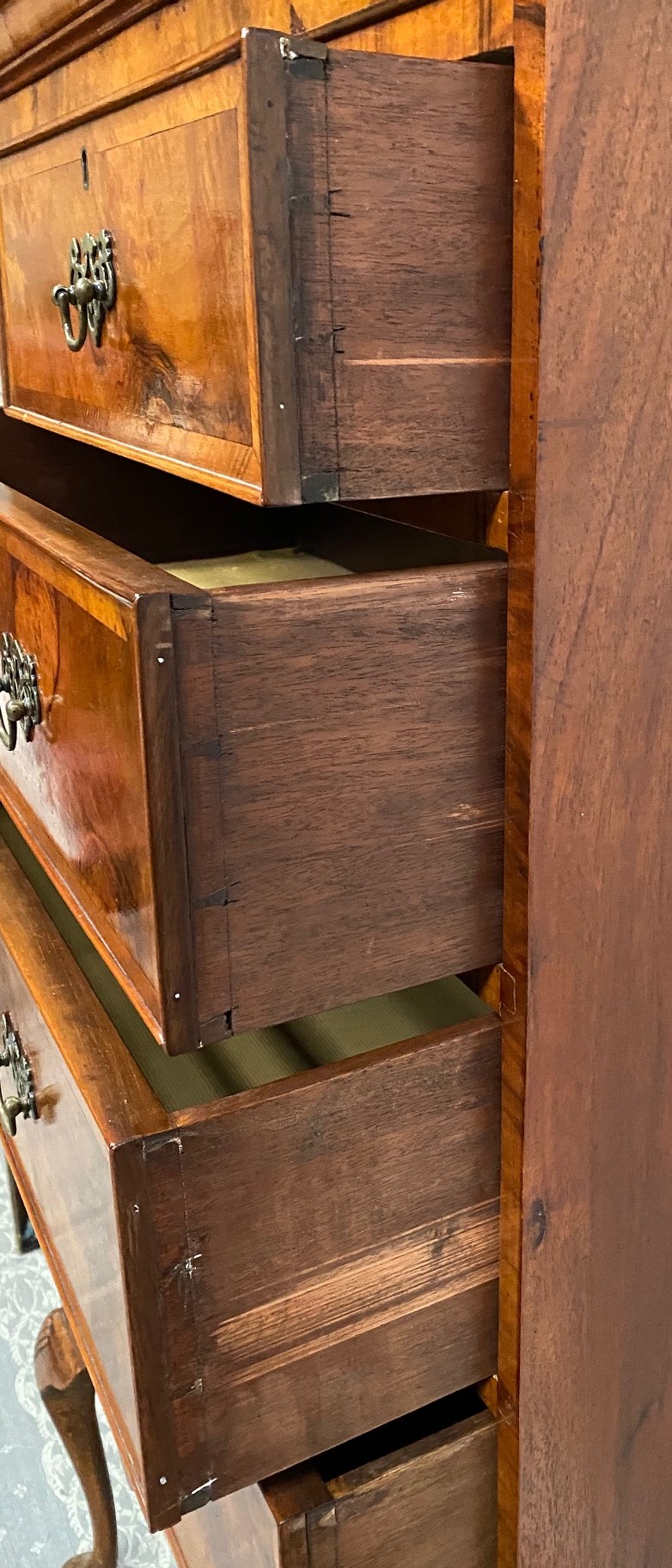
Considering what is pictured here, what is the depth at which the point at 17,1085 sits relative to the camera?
78 cm

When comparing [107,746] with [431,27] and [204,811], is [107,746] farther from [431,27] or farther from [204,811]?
[431,27]

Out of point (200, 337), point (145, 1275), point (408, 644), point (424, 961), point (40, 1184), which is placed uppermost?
point (200, 337)

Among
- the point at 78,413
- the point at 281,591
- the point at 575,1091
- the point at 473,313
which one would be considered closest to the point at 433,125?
the point at 473,313

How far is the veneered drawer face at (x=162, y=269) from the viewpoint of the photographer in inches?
17.4

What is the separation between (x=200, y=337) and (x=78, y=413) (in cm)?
21

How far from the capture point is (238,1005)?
1.67 ft

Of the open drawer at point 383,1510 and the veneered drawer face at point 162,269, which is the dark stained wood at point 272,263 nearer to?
the veneered drawer face at point 162,269

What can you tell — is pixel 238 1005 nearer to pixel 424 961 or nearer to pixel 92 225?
pixel 424 961

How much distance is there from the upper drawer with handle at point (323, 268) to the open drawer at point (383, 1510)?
46cm

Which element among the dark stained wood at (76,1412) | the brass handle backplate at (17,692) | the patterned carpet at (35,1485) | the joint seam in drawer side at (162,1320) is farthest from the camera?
the patterned carpet at (35,1485)

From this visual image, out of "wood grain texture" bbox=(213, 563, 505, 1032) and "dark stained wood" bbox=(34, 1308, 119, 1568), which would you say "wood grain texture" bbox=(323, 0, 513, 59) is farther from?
"dark stained wood" bbox=(34, 1308, 119, 1568)

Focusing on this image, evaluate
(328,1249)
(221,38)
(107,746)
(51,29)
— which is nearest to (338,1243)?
(328,1249)

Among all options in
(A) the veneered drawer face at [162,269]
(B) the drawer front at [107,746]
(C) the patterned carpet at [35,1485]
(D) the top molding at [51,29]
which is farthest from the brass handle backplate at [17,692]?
(C) the patterned carpet at [35,1485]

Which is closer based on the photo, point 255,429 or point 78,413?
point 255,429
